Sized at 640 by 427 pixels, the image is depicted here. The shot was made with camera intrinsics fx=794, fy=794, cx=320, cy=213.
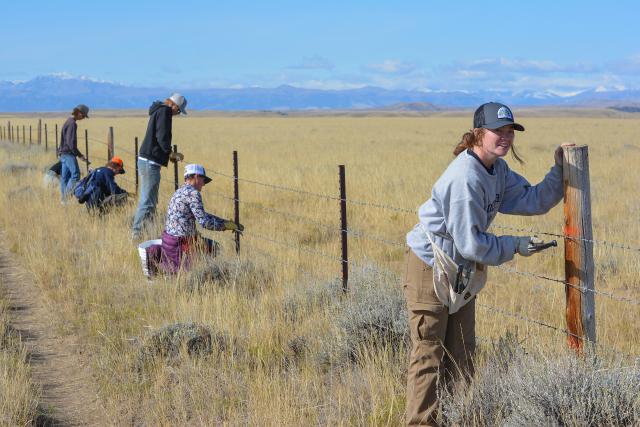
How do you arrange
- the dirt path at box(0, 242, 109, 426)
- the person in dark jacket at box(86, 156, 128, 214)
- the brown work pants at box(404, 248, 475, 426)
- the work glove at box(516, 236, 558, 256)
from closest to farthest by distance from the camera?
the work glove at box(516, 236, 558, 256) → the brown work pants at box(404, 248, 475, 426) → the dirt path at box(0, 242, 109, 426) → the person in dark jacket at box(86, 156, 128, 214)

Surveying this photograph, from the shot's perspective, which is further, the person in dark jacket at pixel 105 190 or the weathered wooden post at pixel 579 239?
the person in dark jacket at pixel 105 190

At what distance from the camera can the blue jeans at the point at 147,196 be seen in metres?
9.52

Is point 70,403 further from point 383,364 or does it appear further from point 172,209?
point 172,209

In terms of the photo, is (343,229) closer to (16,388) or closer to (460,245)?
(16,388)

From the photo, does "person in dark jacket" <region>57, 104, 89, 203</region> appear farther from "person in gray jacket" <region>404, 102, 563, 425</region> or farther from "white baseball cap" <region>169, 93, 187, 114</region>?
"person in gray jacket" <region>404, 102, 563, 425</region>

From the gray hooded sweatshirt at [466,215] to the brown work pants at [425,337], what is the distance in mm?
117

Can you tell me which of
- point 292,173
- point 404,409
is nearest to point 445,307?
point 404,409

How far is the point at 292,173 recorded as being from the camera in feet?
59.1

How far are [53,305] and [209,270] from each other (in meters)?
1.39

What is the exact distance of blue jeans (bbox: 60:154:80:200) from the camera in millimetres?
12796

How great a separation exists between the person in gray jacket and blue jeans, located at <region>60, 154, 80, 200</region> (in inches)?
390

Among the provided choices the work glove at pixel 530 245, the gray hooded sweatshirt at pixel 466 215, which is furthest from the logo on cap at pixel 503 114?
the work glove at pixel 530 245

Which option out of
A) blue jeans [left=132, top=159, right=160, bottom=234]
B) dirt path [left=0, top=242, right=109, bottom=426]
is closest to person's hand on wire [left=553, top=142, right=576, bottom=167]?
dirt path [left=0, top=242, right=109, bottom=426]

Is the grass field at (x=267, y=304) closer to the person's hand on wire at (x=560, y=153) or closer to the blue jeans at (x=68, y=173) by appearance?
the blue jeans at (x=68, y=173)
